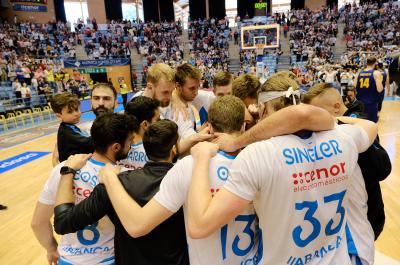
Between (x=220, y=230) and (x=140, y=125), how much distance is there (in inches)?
44.7

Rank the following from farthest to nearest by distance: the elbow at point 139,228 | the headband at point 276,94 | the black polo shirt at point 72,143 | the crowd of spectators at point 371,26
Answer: the crowd of spectators at point 371,26 → the black polo shirt at point 72,143 → the headband at point 276,94 → the elbow at point 139,228

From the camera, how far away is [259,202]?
144cm

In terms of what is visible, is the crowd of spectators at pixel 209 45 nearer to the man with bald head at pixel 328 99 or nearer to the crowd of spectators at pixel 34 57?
the crowd of spectators at pixel 34 57

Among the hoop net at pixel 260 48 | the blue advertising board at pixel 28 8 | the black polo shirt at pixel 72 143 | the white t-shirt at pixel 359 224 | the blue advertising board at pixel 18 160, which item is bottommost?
the blue advertising board at pixel 18 160

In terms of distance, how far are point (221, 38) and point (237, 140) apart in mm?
28238

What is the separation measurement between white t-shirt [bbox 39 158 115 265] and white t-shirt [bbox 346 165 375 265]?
139cm

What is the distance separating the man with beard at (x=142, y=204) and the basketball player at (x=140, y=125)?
2.16 feet

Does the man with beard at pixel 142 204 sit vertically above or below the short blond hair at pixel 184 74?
below

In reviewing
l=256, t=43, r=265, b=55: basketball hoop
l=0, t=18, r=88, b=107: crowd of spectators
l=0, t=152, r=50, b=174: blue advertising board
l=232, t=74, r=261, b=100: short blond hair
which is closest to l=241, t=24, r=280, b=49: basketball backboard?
l=256, t=43, r=265, b=55: basketball hoop

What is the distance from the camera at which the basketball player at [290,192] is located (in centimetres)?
131

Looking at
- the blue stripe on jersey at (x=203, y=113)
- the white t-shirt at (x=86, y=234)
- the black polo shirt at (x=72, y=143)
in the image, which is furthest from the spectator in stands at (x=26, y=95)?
the white t-shirt at (x=86, y=234)

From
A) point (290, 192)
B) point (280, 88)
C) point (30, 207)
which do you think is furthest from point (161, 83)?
point (30, 207)

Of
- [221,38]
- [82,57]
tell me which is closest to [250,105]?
[82,57]

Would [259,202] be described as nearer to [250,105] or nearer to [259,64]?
[250,105]
